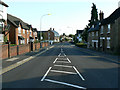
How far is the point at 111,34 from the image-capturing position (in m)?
26.8

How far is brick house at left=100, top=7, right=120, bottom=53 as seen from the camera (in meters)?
24.4

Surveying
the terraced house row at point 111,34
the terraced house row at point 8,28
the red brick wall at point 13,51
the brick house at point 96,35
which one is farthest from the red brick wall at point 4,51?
the brick house at point 96,35

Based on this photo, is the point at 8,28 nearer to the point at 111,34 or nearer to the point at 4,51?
the point at 4,51

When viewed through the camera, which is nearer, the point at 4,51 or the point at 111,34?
the point at 4,51

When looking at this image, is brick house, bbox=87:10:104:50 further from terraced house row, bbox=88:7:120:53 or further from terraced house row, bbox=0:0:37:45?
terraced house row, bbox=0:0:37:45

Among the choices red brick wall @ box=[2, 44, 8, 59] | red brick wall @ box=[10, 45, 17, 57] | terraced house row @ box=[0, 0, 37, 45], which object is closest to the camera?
red brick wall @ box=[2, 44, 8, 59]

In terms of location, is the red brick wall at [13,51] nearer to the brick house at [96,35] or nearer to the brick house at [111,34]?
the brick house at [111,34]

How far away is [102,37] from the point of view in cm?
3164

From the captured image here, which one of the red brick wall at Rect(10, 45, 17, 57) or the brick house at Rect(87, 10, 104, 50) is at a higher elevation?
the brick house at Rect(87, 10, 104, 50)

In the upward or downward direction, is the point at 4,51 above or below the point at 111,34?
below

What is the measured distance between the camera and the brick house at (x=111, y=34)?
24391 mm

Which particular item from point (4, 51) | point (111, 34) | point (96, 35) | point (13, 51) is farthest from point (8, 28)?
point (96, 35)

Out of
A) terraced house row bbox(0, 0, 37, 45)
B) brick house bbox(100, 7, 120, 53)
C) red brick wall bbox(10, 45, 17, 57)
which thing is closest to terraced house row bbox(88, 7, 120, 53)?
brick house bbox(100, 7, 120, 53)

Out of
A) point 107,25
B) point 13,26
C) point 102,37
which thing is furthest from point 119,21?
point 13,26
